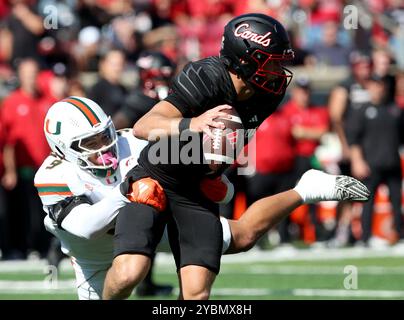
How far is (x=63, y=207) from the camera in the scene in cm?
605

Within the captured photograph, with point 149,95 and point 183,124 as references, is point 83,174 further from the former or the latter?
point 149,95

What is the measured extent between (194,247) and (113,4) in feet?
34.1

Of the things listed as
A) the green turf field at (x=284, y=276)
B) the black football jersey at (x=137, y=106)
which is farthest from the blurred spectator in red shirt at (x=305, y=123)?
the black football jersey at (x=137, y=106)

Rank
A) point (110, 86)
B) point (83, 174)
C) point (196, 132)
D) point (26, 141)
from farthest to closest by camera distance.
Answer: point (110, 86) → point (26, 141) → point (83, 174) → point (196, 132)

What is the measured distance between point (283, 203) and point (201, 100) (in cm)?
95

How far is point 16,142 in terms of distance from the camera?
37.9ft

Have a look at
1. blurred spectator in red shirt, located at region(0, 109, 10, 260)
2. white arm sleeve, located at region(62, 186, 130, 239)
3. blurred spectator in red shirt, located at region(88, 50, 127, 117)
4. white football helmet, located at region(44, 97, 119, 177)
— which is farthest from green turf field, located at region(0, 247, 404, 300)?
white arm sleeve, located at region(62, 186, 130, 239)

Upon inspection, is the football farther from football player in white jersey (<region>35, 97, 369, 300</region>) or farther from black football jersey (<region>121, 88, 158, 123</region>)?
black football jersey (<region>121, 88, 158, 123</region>)

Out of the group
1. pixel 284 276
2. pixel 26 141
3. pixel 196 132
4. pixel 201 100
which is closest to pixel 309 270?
pixel 284 276

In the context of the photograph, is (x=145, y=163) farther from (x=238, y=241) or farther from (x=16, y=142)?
(x=16, y=142)

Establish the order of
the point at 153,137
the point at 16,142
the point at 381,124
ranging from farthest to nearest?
the point at 381,124 < the point at 16,142 < the point at 153,137

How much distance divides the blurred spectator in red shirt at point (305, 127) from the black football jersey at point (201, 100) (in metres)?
6.69

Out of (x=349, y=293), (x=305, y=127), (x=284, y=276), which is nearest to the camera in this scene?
(x=349, y=293)

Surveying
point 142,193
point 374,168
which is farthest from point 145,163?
point 374,168
